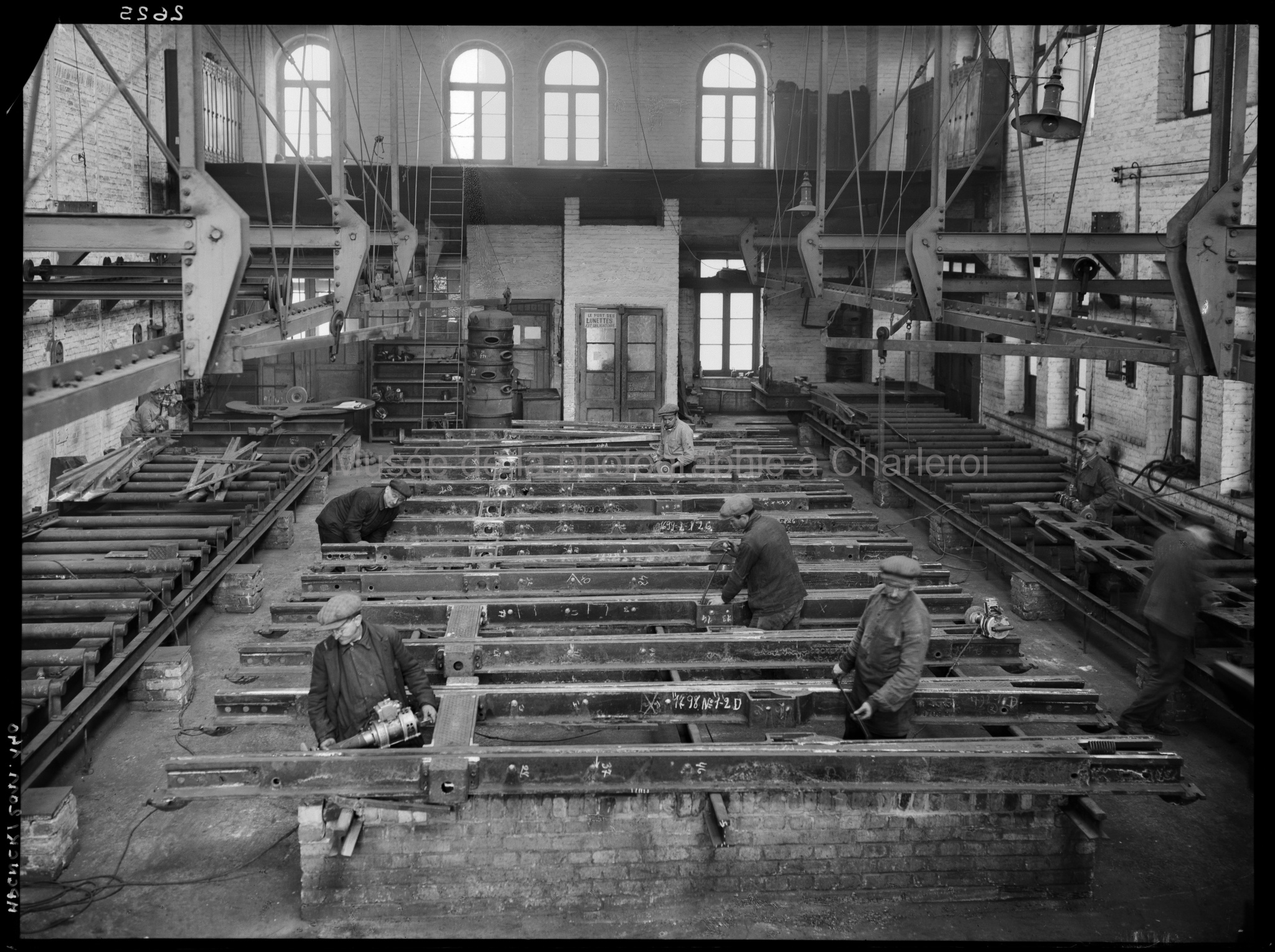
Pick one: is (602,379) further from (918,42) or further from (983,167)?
(918,42)

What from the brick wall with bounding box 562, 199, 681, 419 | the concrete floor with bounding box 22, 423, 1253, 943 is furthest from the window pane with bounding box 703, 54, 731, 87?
the concrete floor with bounding box 22, 423, 1253, 943

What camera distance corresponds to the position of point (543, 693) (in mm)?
6391

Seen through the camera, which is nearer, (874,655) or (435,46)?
(874,655)

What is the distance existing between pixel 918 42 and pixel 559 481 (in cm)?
1524

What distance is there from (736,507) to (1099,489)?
18.3ft

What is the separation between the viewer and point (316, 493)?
1573 cm

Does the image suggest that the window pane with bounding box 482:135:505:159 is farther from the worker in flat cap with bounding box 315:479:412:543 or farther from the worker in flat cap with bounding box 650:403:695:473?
the worker in flat cap with bounding box 315:479:412:543

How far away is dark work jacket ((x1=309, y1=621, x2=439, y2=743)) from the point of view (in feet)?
19.8

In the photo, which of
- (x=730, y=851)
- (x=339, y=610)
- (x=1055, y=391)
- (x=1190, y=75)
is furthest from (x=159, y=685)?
(x=1055, y=391)

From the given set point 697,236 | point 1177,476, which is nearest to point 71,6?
point 1177,476

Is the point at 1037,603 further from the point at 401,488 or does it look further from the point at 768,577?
the point at 401,488

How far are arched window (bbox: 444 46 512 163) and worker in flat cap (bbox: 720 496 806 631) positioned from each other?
53.1 feet

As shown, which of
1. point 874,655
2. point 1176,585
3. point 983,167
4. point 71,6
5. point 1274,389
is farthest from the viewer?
point 983,167

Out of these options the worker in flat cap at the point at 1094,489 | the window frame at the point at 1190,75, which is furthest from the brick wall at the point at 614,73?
the worker in flat cap at the point at 1094,489
